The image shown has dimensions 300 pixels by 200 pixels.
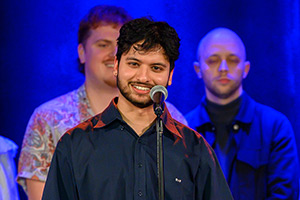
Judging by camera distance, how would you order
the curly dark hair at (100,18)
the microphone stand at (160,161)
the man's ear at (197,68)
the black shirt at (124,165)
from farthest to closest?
the man's ear at (197,68) < the curly dark hair at (100,18) < the black shirt at (124,165) < the microphone stand at (160,161)

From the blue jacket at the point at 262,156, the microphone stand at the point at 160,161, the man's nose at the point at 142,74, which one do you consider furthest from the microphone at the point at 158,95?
the blue jacket at the point at 262,156

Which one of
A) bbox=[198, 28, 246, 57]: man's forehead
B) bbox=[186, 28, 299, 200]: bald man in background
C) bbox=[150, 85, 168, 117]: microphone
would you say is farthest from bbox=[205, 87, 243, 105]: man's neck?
bbox=[150, 85, 168, 117]: microphone

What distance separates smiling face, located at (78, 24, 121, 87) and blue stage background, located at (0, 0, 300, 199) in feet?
1.04

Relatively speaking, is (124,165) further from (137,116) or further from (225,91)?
(225,91)

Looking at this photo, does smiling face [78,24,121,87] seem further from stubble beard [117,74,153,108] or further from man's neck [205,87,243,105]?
stubble beard [117,74,153,108]

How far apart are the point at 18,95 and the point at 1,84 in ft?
0.50

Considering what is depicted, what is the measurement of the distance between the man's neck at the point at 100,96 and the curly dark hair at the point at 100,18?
309mm

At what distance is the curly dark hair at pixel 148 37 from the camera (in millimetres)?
2393

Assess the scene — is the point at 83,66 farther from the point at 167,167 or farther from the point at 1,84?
the point at 167,167

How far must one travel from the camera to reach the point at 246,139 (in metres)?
3.93

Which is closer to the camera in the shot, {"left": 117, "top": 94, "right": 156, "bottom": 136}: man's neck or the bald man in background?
{"left": 117, "top": 94, "right": 156, "bottom": 136}: man's neck

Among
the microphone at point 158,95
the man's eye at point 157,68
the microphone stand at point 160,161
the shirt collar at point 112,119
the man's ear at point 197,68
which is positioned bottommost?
the microphone stand at point 160,161

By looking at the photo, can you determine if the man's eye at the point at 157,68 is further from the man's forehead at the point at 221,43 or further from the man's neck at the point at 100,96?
the man's forehead at the point at 221,43

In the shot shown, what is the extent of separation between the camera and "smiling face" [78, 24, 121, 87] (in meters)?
3.61
